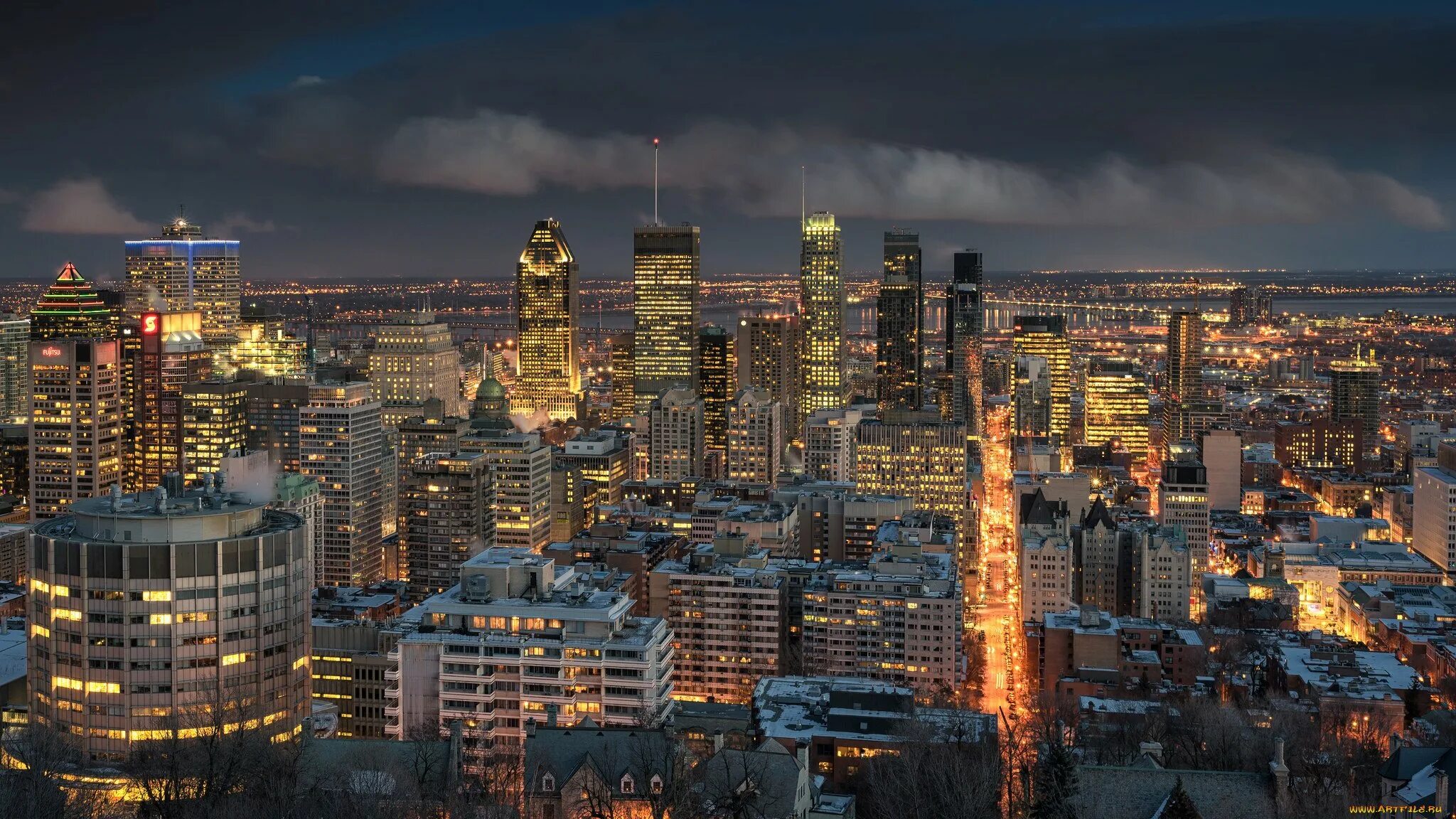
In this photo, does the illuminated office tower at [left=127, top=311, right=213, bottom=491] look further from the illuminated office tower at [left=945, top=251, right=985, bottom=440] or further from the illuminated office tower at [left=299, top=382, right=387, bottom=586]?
the illuminated office tower at [left=945, top=251, right=985, bottom=440]

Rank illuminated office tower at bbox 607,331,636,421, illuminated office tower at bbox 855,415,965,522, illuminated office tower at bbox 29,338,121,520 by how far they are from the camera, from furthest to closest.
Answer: illuminated office tower at bbox 607,331,636,421 < illuminated office tower at bbox 855,415,965,522 < illuminated office tower at bbox 29,338,121,520

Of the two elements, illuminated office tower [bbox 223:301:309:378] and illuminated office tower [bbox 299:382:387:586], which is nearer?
illuminated office tower [bbox 299:382:387:586]

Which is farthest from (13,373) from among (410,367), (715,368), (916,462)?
(916,462)

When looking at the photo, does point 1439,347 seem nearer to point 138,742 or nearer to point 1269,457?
point 1269,457

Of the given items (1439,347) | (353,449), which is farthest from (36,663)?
(1439,347)

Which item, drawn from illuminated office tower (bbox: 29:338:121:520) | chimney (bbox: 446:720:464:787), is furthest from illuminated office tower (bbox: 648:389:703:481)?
chimney (bbox: 446:720:464:787)

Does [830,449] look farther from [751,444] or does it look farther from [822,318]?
[822,318]
